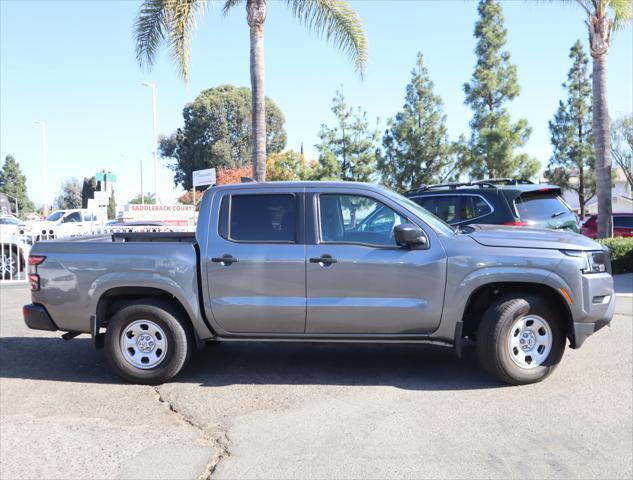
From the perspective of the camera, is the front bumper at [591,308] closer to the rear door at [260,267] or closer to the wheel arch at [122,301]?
the rear door at [260,267]

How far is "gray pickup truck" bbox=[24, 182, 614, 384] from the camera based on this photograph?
5.20 meters

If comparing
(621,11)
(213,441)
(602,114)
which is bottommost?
(213,441)

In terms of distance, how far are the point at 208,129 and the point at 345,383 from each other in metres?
54.7

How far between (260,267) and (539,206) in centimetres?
512

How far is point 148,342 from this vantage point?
561 cm

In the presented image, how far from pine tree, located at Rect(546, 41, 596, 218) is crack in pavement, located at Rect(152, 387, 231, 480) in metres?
33.2

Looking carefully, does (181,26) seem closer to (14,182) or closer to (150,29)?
(150,29)

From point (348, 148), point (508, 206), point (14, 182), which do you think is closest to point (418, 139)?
point (348, 148)

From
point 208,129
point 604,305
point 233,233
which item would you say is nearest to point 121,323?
point 233,233

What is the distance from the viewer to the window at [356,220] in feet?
17.6

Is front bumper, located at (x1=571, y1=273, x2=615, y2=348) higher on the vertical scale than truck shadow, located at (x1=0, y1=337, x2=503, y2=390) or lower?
higher

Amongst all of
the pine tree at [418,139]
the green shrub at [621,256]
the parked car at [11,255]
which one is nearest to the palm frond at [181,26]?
the parked car at [11,255]

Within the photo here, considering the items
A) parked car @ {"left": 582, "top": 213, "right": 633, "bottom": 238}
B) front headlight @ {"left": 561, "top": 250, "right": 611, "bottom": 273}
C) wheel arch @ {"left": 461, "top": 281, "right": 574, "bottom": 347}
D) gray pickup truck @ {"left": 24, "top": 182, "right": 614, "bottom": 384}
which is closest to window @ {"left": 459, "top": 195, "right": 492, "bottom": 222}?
gray pickup truck @ {"left": 24, "top": 182, "right": 614, "bottom": 384}

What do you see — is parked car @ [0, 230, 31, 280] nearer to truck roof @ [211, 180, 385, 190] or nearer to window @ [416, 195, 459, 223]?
window @ [416, 195, 459, 223]
